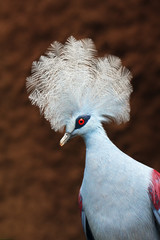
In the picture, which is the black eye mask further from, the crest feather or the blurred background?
the blurred background

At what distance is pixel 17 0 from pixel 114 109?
A: 111 cm

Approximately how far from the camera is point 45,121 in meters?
2.19

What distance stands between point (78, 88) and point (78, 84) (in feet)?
0.04

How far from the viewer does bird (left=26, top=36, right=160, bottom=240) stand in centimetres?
121

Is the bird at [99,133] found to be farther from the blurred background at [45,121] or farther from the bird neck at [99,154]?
the blurred background at [45,121]

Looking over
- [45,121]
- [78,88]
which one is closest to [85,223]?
[78,88]

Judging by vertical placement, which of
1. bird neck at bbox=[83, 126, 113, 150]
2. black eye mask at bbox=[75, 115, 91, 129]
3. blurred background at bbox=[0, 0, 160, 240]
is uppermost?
black eye mask at bbox=[75, 115, 91, 129]

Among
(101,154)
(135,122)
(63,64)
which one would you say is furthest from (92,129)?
(135,122)

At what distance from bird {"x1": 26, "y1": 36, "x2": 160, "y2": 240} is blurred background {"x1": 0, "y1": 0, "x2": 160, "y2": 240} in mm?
796

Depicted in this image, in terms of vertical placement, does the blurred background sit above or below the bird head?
below

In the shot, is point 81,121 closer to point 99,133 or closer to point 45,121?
point 99,133

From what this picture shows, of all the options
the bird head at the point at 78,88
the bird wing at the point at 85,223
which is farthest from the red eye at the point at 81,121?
the bird wing at the point at 85,223

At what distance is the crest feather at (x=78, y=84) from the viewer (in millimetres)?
1267

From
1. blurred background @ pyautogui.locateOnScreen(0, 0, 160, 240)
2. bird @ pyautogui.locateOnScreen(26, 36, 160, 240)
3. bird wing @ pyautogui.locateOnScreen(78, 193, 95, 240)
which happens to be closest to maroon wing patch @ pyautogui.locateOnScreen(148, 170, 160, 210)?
bird @ pyautogui.locateOnScreen(26, 36, 160, 240)
